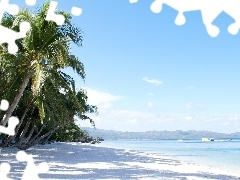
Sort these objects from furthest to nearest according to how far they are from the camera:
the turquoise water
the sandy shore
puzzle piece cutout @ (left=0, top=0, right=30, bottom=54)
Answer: the turquoise water → the sandy shore → puzzle piece cutout @ (left=0, top=0, right=30, bottom=54)

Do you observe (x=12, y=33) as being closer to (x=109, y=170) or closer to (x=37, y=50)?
(x=37, y=50)

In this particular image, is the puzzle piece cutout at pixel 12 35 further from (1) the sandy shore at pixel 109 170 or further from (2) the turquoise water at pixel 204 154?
(2) the turquoise water at pixel 204 154

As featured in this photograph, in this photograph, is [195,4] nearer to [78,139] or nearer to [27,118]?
[27,118]

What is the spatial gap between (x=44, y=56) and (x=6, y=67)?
50.8 inches

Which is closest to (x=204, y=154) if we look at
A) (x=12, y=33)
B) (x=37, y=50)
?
(x=37, y=50)

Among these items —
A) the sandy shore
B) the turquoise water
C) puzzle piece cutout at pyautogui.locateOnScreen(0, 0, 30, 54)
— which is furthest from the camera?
the turquoise water

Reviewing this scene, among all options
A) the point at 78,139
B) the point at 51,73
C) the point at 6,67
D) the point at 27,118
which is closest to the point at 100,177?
the point at 51,73

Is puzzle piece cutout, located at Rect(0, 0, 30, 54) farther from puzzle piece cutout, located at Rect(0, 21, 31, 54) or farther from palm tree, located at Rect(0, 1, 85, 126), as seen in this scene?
palm tree, located at Rect(0, 1, 85, 126)

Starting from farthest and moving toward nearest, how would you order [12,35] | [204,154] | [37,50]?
[204,154] < [37,50] < [12,35]

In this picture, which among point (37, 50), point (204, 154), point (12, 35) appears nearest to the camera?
point (12, 35)

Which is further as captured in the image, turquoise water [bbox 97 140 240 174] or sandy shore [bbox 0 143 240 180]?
turquoise water [bbox 97 140 240 174]

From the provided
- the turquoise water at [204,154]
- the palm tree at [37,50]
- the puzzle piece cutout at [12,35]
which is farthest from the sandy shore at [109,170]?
the puzzle piece cutout at [12,35]

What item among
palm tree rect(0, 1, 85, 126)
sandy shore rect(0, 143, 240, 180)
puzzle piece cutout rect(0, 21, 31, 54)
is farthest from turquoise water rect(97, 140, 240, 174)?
puzzle piece cutout rect(0, 21, 31, 54)

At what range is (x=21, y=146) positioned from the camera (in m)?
20.4
